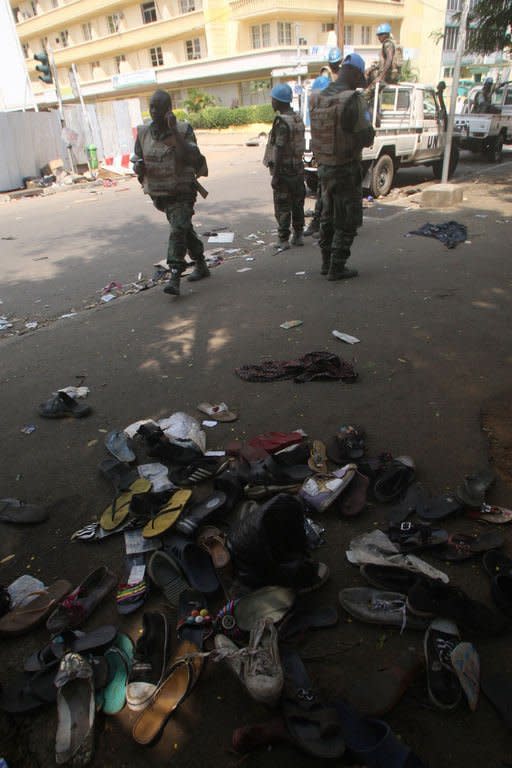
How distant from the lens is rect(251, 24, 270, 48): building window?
121 feet

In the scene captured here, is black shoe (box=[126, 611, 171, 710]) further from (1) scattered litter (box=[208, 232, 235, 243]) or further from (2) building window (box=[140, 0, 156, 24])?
(2) building window (box=[140, 0, 156, 24])

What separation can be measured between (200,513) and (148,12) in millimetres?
50474

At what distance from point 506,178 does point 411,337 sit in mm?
10417

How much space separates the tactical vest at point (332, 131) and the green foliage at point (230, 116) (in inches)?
1175

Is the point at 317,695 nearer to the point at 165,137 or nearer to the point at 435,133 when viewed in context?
A: the point at 165,137

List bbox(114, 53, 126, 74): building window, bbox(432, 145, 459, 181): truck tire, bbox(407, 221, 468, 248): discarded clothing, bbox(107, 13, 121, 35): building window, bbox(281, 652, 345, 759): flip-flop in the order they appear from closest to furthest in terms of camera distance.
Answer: bbox(281, 652, 345, 759): flip-flop, bbox(407, 221, 468, 248): discarded clothing, bbox(432, 145, 459, 181): truck tire, bbox(107, 13, 121, 35): building window, bbox(114, 53, 126, 74): building window

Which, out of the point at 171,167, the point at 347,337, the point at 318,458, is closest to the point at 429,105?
the point at 171,167

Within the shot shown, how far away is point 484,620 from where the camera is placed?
1.89m

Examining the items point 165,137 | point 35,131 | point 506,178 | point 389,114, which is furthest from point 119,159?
point 165,137

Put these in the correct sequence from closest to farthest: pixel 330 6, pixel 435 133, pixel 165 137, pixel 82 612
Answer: pixel 82 612 < pixel 165 137 < pixel 435 133 < pixel 330 6

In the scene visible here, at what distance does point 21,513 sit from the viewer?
2660mm

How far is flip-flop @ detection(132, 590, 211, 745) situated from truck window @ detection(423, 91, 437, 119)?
12.7 metres

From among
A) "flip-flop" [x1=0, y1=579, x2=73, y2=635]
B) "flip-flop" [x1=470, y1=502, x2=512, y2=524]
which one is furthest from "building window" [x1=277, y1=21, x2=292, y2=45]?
"flip-flop" [x1=0, y1=579, x2=73, y2=635]

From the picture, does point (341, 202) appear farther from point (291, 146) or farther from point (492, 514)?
point (492, 514)
